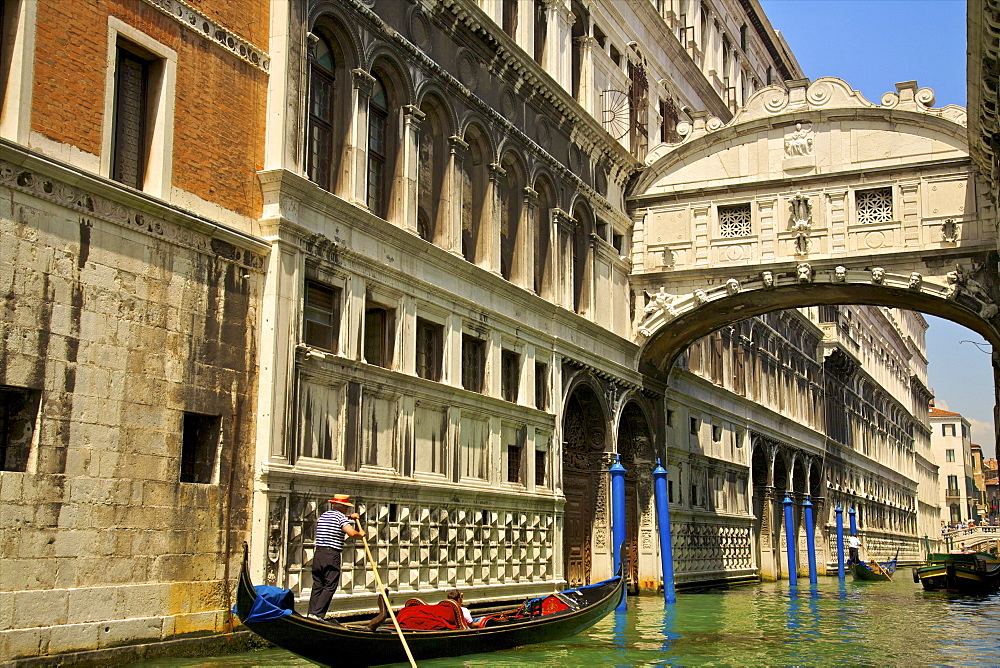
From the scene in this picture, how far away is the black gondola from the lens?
31.5ft

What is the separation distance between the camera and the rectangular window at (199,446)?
39.7ft

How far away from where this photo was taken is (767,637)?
51.1 feet

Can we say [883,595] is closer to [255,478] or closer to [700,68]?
[700,68]

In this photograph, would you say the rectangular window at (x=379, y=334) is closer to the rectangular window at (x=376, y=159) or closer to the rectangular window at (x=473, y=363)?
the rectangular window at (x=376, y=159)

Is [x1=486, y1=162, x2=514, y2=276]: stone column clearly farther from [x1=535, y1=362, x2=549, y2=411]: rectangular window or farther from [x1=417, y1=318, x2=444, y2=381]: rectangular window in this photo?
[x1=535, y1=362, x2=549, y2=411]: rectangular window

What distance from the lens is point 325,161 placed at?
48.3 ft

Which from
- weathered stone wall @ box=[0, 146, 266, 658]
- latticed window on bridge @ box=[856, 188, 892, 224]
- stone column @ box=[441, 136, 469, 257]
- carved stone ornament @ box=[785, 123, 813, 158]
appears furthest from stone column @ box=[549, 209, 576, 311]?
weathered stone wall @ box=[0, 146, 266, 658]

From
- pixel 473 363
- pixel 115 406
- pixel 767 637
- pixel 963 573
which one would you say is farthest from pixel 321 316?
pixel 963 573

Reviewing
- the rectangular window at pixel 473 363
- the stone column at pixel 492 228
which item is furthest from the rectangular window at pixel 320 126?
the stone column at pixel 492 228

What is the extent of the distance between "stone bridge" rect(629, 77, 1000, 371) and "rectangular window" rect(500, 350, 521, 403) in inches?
222

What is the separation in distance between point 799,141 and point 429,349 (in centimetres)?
1038

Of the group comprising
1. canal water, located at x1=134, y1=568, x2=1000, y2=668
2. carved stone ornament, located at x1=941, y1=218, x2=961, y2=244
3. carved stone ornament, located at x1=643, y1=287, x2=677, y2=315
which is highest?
carved stone ornament, located at x1=941, y1=218, x2=961, y2=244

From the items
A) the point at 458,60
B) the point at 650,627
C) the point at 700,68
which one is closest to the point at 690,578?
the point at 650,627

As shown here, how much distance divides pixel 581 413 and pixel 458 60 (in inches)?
331
